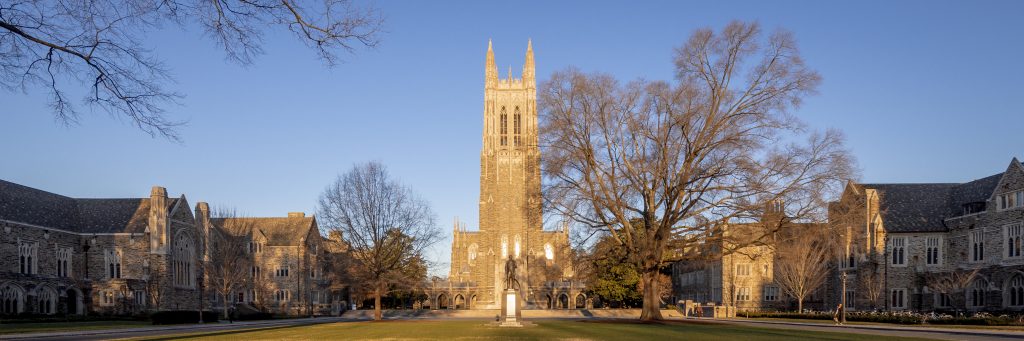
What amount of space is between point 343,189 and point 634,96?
27921 mm

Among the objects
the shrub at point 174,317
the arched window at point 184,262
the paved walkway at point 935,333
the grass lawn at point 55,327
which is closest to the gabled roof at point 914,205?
the paved walkway at point 935,333

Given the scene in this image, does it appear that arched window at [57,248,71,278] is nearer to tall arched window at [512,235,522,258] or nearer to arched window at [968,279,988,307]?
tall arched window at [512,235,522,258]

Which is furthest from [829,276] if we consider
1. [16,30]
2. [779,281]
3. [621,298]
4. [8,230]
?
[16,30]

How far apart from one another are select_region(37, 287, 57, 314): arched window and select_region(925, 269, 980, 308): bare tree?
59810 mm

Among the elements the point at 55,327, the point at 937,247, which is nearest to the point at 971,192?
the point at 937,247

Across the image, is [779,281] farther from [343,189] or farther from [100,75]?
[100,75]

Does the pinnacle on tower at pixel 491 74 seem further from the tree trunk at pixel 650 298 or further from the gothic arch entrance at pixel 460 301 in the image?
the tree trunk at pixel 650 298

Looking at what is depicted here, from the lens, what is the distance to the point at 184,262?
2753 inches

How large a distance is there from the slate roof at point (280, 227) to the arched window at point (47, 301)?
2710cm

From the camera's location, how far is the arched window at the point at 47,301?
2234 inches

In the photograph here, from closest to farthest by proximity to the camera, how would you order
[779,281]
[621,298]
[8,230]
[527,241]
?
[8,230] < [779,281] < [621,298] < [527,241]

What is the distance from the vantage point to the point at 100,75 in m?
13.5

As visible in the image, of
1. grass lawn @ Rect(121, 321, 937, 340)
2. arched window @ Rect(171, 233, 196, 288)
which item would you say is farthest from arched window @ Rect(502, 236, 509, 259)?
grass lawn @ Rect(121, 321, 937, 340)

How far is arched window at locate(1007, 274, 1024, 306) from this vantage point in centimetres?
4828
